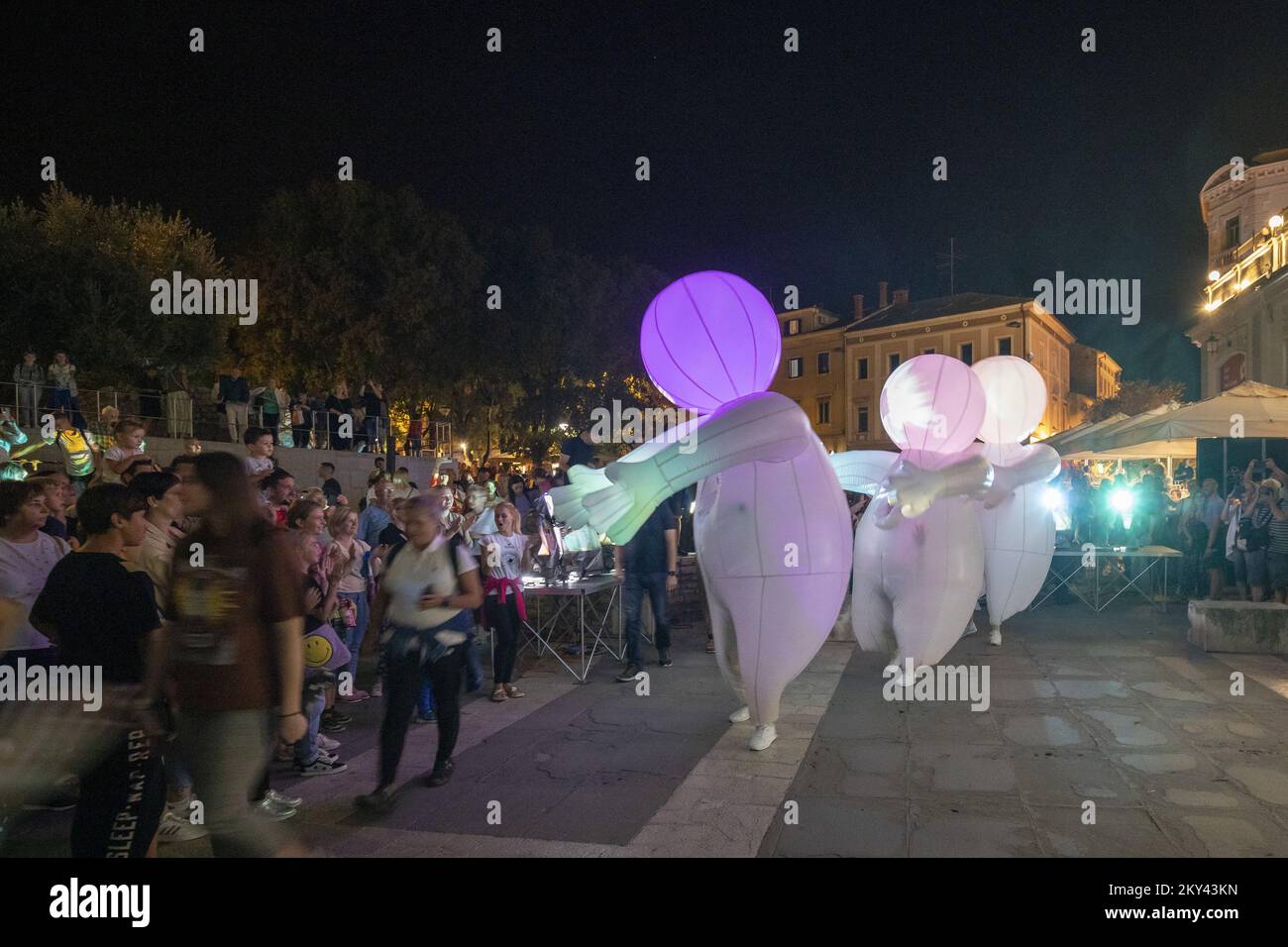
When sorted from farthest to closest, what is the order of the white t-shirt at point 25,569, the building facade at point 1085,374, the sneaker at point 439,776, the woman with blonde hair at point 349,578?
the building facade at point 1085,374
the woman with blonde hair at point 349,578
the sneaker at point 439,776
the white t-shirt at point 25,569

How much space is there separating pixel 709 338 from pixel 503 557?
2.65m

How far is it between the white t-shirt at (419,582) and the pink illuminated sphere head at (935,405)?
9.57 feet

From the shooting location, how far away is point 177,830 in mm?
3689

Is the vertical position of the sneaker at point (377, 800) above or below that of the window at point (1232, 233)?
below

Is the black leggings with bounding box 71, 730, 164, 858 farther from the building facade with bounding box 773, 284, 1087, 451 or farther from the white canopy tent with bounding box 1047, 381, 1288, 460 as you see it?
the building facade with bounding box 773, 284, 1087, 451

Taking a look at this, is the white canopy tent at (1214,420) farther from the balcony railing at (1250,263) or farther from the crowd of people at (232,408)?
the balcony railing at (1250,263)

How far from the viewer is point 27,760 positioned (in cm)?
266

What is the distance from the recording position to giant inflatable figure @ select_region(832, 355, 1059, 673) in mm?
5312

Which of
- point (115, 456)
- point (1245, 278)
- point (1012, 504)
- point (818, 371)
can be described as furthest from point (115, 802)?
point (818, 371)

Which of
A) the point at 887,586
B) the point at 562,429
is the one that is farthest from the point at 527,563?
the point at 562,429

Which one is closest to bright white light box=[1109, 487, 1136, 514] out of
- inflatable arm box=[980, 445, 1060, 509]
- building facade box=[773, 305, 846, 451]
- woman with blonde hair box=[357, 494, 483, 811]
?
inflatable arm box=[980, 445, 1060, 509]

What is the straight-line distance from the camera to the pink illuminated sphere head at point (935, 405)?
17.4 feet

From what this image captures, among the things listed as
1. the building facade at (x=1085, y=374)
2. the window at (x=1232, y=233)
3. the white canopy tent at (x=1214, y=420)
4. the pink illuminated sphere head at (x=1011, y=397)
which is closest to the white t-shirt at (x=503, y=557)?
the pink illuminated sphere head at (x=1011, y=397)
